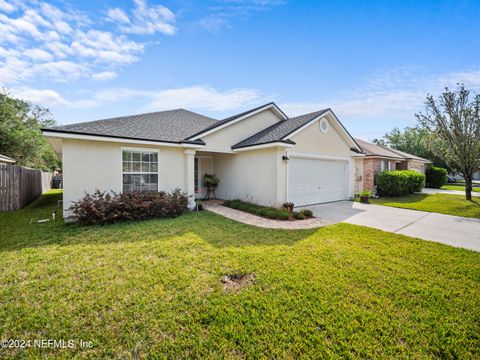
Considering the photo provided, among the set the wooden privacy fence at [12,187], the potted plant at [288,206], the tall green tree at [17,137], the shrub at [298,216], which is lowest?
the shrub at [298,216]

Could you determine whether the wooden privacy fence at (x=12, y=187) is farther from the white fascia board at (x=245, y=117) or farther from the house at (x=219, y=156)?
the white fascia board at (x=245, y=117)

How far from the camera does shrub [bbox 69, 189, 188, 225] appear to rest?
8023mm

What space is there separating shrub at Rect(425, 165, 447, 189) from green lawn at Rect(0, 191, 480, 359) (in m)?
23.9

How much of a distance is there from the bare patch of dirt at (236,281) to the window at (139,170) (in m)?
7.40

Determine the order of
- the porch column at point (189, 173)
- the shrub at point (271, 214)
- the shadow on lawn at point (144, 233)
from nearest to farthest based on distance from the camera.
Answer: the shadow on lawn at point (144, 233), the shrub at point (271, 214), the porch column at point (189, 173)

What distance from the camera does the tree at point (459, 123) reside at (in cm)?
1394

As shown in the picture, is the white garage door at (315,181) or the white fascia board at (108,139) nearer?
the white fascia board at (108,139)

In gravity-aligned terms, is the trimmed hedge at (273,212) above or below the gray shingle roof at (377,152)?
below

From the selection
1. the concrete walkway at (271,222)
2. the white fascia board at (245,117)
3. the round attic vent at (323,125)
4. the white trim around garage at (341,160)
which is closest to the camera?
the concrete walkway at (271,222)

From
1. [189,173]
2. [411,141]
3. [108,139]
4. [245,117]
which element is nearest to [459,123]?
[245,117]

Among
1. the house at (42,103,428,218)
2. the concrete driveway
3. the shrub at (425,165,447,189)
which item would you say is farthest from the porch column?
the shrub at (425,165,447,189)

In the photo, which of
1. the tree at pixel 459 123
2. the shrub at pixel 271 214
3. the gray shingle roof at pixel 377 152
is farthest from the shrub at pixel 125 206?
the tree at pixel 459 123

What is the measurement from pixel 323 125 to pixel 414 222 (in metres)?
6.53

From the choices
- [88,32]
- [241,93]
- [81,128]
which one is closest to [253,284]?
[81,128]
